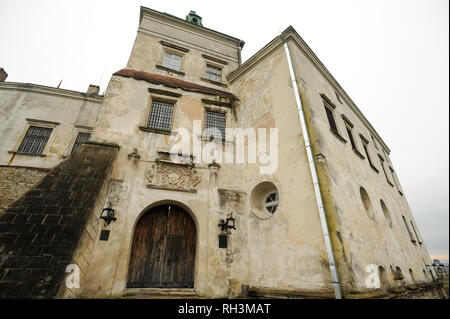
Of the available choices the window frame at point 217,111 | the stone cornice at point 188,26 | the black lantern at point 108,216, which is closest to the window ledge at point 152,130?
the window frame at point 217,111

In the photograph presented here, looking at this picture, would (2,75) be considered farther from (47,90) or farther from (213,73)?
(213,73)

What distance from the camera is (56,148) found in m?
12.2

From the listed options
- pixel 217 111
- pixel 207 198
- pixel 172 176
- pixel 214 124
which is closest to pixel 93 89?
pixel 217 111

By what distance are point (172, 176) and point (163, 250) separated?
2440 mm

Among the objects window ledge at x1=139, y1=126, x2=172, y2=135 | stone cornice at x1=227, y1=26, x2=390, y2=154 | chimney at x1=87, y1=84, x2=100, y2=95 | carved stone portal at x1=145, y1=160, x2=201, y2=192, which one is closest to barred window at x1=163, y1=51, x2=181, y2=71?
stone cornice at x1=227, y1=26, x2=390, y2=154

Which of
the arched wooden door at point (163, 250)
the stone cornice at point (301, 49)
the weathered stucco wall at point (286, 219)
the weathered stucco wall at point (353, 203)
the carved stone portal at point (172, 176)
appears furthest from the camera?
the stone cornice at point (301, 49)

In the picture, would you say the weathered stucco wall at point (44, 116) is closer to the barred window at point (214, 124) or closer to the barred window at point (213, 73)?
the barred window at point (213, 73)

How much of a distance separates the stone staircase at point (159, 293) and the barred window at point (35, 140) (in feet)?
37.2

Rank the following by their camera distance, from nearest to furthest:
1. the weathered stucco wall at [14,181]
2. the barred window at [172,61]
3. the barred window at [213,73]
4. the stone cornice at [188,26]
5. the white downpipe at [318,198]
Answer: the white downpipe at [318,198] < the weathered stucco wall at [14,181] < the barred window at [172,61] < the barred window at [213,73] < the stone cornice at [188,26]

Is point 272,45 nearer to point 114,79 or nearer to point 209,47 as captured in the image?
point 209,47

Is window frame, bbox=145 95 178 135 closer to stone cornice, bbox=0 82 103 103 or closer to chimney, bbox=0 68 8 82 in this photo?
stone cornice, bbox=0 82 103 103

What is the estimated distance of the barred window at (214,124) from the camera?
888 cm

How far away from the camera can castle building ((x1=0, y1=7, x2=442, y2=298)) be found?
4.62m

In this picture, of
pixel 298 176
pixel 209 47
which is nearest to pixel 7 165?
pixel 209 47
